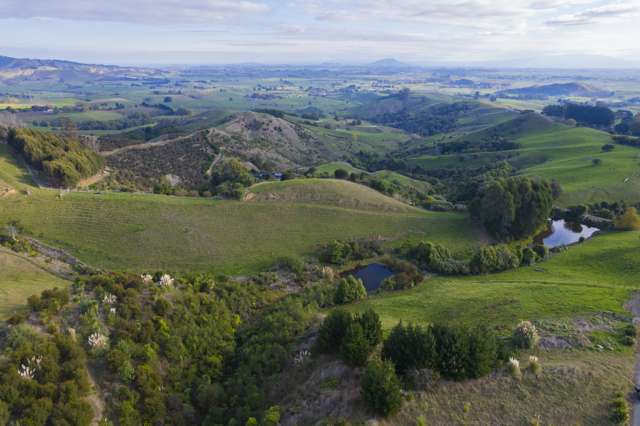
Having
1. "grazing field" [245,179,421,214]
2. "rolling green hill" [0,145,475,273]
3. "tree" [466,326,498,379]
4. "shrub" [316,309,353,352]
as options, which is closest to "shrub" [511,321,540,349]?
"tree" [466,326,498,379]

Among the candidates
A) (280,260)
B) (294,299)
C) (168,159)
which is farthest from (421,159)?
(294,299)

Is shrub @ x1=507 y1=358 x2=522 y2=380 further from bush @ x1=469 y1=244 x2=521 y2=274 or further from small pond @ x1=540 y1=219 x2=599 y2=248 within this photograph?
small pond @ x1=540 y1=219 x2=599 y2=248

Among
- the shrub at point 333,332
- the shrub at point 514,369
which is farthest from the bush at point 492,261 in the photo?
the shrub at point 333,332

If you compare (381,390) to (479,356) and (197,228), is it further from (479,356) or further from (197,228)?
(197,228)

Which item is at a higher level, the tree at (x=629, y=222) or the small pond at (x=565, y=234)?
the tree at (x=629, y=222)

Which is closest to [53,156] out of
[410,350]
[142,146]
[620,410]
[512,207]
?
[142,146]

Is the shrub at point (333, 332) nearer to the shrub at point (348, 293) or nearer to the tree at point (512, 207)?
the shrub at point (348, 293)
